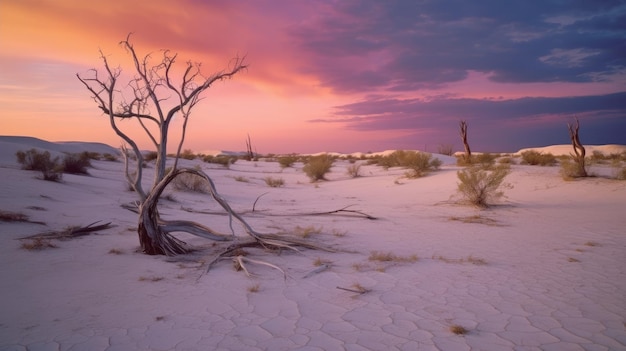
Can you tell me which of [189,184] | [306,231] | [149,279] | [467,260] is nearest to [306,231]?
[306,231]

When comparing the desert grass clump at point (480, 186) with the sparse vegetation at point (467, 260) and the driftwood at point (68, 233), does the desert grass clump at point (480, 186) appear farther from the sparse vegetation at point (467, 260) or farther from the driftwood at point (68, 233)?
the driftwood at point (68, 233)

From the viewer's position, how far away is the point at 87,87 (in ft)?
18.5

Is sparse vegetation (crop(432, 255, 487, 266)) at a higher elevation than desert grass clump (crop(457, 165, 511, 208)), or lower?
lower

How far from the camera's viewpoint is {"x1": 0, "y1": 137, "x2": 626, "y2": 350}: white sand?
356 centimetres

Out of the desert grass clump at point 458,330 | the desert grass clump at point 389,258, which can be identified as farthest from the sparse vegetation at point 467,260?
the desert grass clump at point 458,330

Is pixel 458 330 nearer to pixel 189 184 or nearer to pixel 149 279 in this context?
pixel 149 279

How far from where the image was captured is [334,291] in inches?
190

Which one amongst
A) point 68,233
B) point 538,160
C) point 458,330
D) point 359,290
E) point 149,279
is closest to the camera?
point 458,330

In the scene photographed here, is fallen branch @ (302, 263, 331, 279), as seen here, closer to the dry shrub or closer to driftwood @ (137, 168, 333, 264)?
driftwood @ (137, 168, 333, 264)

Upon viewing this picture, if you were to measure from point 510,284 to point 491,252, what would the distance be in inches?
68.2

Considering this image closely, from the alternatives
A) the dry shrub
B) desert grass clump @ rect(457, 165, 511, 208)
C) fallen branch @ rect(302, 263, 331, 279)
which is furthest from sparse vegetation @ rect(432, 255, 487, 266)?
the dry shrub

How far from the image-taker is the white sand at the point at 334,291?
3.56 m

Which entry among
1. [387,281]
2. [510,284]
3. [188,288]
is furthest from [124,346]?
[510,284]

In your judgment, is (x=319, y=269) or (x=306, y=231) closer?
(x=319, y=269)
